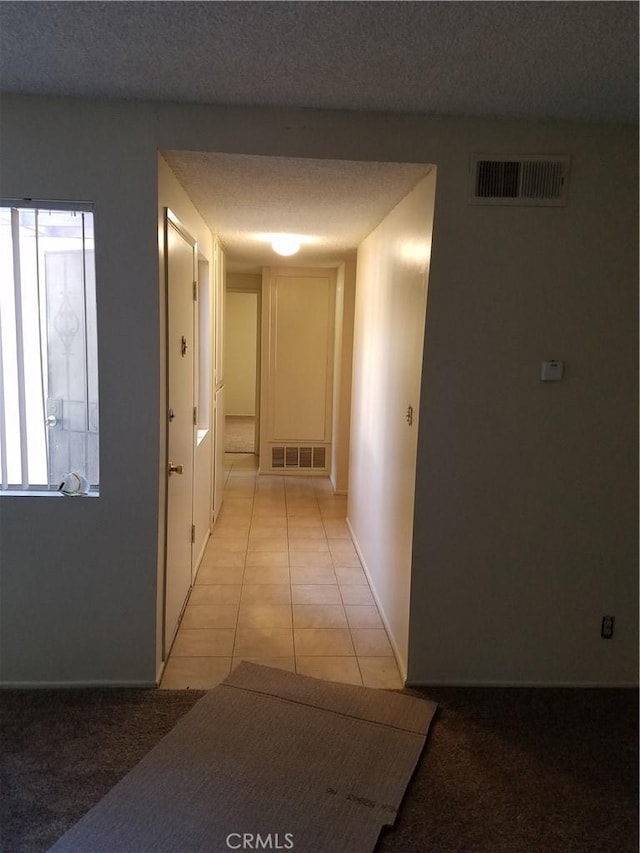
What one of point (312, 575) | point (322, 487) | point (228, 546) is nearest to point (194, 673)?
point (312, 575)

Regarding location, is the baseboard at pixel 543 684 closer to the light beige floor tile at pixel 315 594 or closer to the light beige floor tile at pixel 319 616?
the light beige floor tile at pixel 319 616

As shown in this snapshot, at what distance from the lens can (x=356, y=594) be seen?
11.5ft

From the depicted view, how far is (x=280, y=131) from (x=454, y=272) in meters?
0.88

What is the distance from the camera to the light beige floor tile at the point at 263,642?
9.27ft

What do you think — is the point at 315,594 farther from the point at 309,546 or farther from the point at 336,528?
the point at 336,528

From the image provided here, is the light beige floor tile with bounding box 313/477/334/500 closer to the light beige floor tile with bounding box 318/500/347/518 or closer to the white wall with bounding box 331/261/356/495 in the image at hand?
the white wall with bounding box 331/261/356/495

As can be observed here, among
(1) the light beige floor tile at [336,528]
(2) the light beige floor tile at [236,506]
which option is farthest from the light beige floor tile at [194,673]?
(2) the light beige floor tile at [236,506]

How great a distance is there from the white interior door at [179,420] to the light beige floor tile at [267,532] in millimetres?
1089

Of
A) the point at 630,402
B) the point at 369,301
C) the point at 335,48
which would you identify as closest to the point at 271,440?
the point at 369,301

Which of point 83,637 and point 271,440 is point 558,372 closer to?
point 83,637

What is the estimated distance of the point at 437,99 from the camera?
2.11 meters

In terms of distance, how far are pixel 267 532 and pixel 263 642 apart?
163cm

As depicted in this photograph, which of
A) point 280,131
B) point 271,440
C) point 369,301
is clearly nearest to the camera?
point 280,131

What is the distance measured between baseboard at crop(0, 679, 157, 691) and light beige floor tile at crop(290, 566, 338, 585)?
1.29 metres
